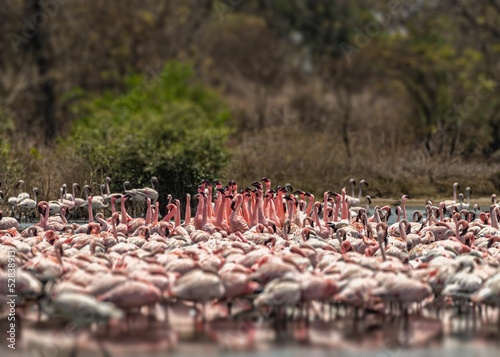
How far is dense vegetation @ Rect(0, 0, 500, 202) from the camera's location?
85.1 feet

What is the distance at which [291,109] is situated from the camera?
4584 cm

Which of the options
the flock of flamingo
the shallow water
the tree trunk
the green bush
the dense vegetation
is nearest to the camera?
the shallow water

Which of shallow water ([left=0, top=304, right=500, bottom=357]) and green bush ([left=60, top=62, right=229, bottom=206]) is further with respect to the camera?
green bush ([left=60, top=62, right=229, bottom=206])

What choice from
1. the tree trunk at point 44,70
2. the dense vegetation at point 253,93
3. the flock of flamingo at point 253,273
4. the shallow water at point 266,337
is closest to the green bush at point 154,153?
the dense vegetation at point 253,93

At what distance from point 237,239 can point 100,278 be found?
182 inches

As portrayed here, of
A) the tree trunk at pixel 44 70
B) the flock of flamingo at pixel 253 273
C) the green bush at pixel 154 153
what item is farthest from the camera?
the tree trunk at pixel 44 70

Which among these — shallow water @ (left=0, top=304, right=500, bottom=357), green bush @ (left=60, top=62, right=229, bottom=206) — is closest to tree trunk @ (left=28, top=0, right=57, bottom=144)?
green bush @ (left=60, top=62, right=229, bottom=206)

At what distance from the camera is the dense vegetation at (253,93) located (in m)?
25.9

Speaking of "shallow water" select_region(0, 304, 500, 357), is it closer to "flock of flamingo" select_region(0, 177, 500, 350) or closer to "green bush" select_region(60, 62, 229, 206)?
"flock of flamingo" select_region(0, 177, 500, 350)

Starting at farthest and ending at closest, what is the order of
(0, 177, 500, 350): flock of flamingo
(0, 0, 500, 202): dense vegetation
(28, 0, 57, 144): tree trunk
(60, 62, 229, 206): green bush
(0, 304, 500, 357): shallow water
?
(28, 0, 57, 144): tree trunk < (0, 0, 500, 202): dense vegetation < (60, 62, 229, 206): green bush < (0, 177, 500, 350): flock of flamingo < (0, 304, 500, 357): shallow water

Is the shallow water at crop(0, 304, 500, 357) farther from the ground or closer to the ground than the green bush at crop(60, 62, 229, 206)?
closer to the ground

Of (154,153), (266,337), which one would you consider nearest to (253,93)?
(154,153)

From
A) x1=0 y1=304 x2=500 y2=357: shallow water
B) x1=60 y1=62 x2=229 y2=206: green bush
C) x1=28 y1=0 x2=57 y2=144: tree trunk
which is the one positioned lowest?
x1=0 y1=304 x2=500 y2=357: shallow water

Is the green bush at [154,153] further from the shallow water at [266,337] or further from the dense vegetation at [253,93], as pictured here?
the shallow water at [266,337]
